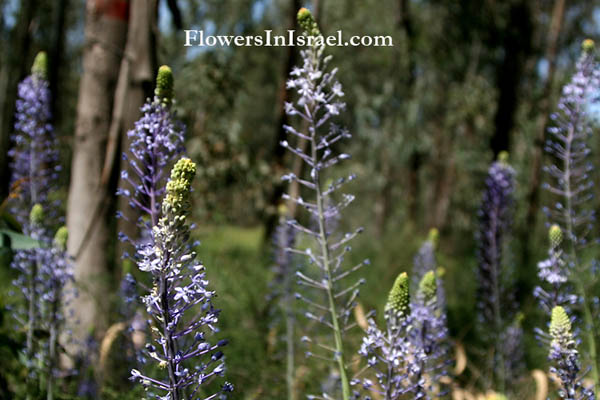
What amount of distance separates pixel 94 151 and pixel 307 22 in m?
2.76

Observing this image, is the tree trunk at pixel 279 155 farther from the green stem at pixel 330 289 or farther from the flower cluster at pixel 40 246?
the green stem at pixel 330 289

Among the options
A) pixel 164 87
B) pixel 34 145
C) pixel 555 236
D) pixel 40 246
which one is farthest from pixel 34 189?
pixel 555 236

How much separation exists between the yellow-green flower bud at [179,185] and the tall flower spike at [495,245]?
2.89 meters

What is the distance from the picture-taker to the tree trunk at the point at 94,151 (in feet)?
13.7

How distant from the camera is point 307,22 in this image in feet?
6.50

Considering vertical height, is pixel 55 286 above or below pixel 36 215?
below

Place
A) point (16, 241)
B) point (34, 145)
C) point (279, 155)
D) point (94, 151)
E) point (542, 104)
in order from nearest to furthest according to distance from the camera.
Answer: point (16, 241) → point (34, 145) → point (94, 151) → point (279, 155) → point (542, 104)

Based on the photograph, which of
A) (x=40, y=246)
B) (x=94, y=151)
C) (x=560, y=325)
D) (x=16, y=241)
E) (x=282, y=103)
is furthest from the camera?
(x=282, y=103)

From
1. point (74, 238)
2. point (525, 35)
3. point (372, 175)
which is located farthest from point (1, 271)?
point (372, 175)

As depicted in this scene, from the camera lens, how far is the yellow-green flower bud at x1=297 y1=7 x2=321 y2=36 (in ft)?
6.40

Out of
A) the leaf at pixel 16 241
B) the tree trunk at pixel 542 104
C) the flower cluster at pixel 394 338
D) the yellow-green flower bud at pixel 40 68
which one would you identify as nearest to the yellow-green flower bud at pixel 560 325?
the flower cluster at pixel 394 338

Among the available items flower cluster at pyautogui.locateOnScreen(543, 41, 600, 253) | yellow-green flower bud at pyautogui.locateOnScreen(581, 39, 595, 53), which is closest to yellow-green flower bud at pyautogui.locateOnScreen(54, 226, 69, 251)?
flower cluster at pyautogui.locateOnScreen(543, 41, 600, 253)

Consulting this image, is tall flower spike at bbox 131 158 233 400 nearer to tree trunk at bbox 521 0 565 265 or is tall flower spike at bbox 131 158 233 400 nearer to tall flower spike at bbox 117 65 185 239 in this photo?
tall flower spike at bbox 117 65 185 239

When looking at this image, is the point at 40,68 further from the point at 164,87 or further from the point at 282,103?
the point at 282,103
